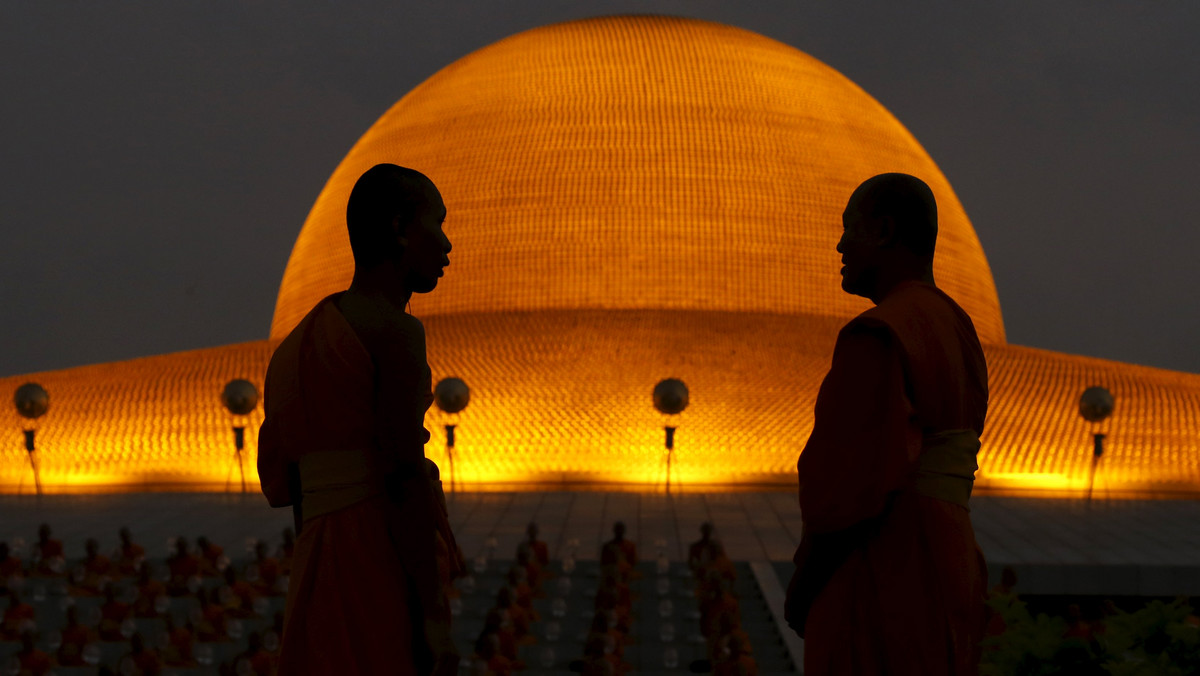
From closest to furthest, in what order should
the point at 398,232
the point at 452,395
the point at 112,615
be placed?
the point at 398,232 < the point at 112,615 < the point at 452,395

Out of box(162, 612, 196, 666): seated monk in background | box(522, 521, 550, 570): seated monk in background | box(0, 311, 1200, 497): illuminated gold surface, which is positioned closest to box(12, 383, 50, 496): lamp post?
box(0, 311, 1200, 497): illuminated gold surface

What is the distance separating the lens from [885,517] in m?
4.08

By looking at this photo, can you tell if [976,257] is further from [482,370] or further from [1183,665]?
[1183,665]

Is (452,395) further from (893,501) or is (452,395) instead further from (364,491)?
(893,501)

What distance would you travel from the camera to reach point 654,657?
10.5m

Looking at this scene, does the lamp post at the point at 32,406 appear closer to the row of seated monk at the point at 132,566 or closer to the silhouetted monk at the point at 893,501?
the row of seated monk at the point at 132,566

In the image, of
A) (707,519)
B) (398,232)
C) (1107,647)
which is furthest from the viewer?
(707,519)

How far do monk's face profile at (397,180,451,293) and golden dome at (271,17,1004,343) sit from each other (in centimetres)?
1785

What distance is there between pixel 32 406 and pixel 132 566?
265 inches

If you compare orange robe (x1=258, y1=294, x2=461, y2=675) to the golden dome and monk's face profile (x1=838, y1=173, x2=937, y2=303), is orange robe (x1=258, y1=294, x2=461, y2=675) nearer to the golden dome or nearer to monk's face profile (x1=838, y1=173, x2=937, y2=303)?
monk's face profile (x1=838, y1=173, x2=937, y2=303)

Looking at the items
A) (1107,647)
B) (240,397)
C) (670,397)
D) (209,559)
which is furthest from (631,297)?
(1107,647)

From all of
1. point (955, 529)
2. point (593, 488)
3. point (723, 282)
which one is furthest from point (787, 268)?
point (955, 529)

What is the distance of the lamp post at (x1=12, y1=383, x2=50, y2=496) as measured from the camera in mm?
18062

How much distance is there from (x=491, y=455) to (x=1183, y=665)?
14.5 m
